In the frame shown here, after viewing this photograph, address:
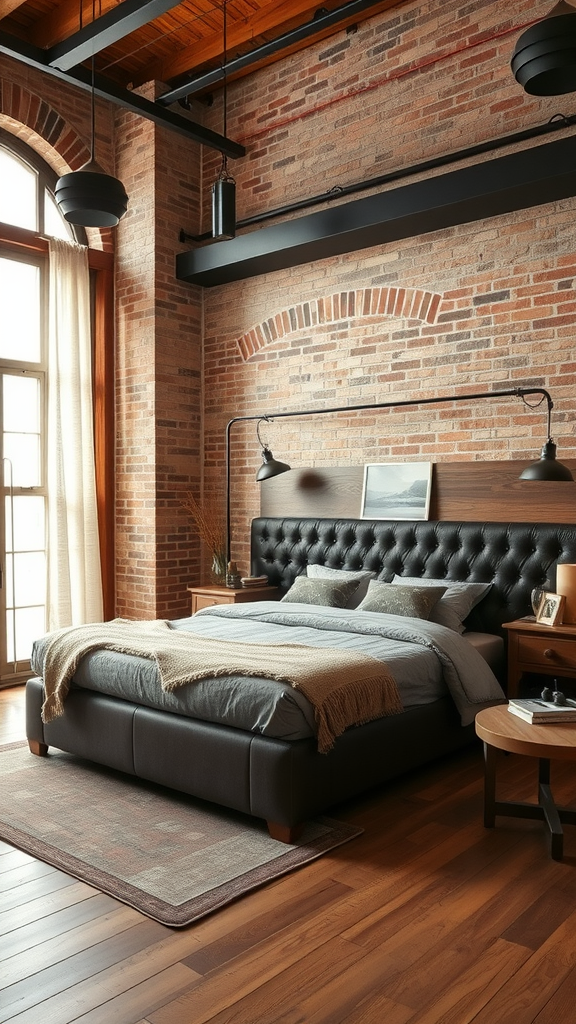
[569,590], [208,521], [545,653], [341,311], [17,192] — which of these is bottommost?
[545,653]

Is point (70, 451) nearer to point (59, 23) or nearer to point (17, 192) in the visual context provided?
point (17, 192)

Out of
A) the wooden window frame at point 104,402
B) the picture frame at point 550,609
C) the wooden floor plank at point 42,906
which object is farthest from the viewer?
the wooden window frame at point 104,402

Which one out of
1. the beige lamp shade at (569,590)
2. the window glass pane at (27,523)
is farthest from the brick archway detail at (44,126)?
the beige lamp shade at (569,590)

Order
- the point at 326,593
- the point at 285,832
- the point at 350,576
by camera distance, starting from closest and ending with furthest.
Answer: the point at 285,832, the point at 326,593, the point at 350,576

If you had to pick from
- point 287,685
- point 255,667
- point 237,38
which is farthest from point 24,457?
point 287,685

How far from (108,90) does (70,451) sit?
245 cm

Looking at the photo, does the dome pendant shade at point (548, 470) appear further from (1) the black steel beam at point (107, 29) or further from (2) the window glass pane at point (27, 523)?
(2) the window glass pane at point (27, 523)

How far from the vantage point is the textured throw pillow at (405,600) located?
442 centimetres

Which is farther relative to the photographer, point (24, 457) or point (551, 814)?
point (24, 457)

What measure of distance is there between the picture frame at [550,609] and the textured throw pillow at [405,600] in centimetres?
56

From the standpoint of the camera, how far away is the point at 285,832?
123 inches

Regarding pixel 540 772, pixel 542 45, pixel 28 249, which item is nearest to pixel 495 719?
pixel 540 772

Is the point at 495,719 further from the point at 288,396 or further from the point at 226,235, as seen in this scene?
the point at 288,396

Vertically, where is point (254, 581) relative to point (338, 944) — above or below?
above
